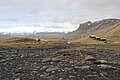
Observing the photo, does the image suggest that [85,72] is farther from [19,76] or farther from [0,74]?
[0,74]

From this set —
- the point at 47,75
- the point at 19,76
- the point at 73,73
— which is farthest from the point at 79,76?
the point at 19,76

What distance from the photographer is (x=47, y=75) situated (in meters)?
18.0

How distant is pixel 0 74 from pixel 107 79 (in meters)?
7.45

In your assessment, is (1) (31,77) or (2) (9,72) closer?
(1) (31,77)

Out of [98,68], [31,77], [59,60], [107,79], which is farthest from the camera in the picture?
[59,60]

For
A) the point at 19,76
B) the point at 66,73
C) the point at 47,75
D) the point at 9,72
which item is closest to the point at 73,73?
the point at 66,73

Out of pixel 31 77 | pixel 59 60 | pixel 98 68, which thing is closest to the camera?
pixel 31 77

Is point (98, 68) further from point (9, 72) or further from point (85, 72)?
point (9, 72)

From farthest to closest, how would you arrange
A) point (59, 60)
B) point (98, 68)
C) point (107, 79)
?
point (59, 60) → point (98, 68) → point (107, 79)

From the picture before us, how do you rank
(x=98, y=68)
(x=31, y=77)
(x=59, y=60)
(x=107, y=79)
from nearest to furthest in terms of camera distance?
(x=107, y=79), (x=31, y=77), (x=98, y=68), (x=59, y=60)

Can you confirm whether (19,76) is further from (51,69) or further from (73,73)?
(73,73)

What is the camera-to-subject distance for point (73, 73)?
18094mm

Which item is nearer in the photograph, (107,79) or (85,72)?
(107,79)

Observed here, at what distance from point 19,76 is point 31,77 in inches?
39.1
